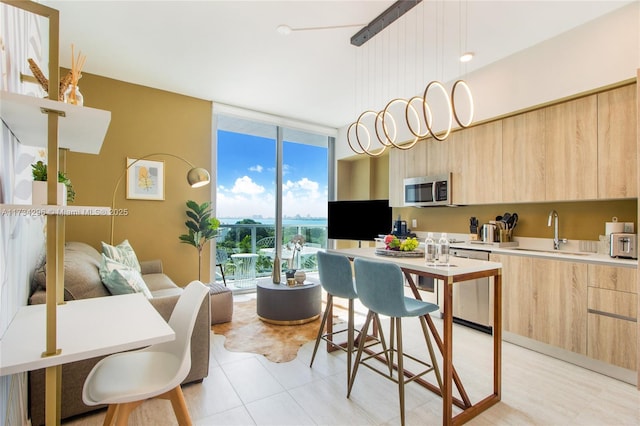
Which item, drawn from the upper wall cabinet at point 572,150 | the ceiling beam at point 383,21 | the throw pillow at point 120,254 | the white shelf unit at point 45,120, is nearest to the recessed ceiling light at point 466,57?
the upper wall cabinet at point 572,150

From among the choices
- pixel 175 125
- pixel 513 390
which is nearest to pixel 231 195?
pixel 175 125

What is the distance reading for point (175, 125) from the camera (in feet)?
14.0

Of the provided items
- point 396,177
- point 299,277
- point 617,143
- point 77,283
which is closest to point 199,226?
point 299,277

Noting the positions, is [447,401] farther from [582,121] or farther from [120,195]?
[120,195]

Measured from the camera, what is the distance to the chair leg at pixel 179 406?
1.25 meters

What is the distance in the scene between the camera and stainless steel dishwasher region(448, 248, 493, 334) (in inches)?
128

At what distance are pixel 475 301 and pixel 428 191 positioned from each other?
1477 mm

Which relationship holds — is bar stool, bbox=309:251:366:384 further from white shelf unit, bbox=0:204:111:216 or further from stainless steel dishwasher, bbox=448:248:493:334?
stainless steel dishwasher, bbox=448:248:493:334

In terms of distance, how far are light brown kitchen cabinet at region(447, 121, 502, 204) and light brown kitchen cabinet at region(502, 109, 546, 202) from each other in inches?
3.0

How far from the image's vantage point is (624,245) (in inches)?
98.5

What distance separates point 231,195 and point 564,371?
4.42 m

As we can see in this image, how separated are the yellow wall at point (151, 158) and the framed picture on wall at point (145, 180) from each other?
0.07 m

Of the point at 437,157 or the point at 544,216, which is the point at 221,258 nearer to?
the point at 437,157

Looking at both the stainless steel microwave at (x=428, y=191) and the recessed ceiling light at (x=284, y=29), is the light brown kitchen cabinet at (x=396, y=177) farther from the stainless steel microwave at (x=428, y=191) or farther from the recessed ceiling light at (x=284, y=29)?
the recessed ceiling light at (x=284, y=29)
